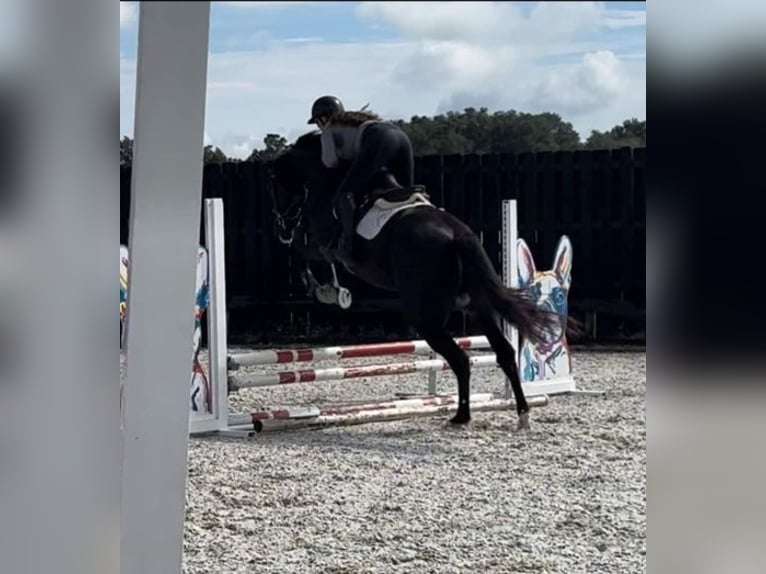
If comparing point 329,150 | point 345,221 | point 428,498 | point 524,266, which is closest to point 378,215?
point 345,221

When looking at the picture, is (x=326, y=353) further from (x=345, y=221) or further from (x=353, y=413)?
(x=345, y=221)

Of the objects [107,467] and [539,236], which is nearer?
[107,467]

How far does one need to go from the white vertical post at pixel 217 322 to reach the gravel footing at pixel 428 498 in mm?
281

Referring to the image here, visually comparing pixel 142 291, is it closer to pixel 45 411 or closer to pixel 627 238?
pixel 45 411

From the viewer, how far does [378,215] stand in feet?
21.4

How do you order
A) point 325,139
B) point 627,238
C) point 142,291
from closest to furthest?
point 142,291 < point 325,139 < point 627,238

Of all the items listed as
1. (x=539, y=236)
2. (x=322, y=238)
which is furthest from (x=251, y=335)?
(x=322, y=238)

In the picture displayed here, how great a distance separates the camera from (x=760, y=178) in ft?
5.00

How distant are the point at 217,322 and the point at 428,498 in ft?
6.95

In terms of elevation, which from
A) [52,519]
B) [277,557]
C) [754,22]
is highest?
[754,22]

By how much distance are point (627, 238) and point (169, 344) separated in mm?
10625

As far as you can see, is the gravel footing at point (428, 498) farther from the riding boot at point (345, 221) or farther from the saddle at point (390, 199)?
the saddle at point (390, 199)

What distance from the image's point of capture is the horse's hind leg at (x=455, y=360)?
6391 millimetres

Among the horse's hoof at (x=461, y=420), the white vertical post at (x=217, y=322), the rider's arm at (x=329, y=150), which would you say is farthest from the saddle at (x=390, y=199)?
the horse's hoof at (x=461, y=420)
